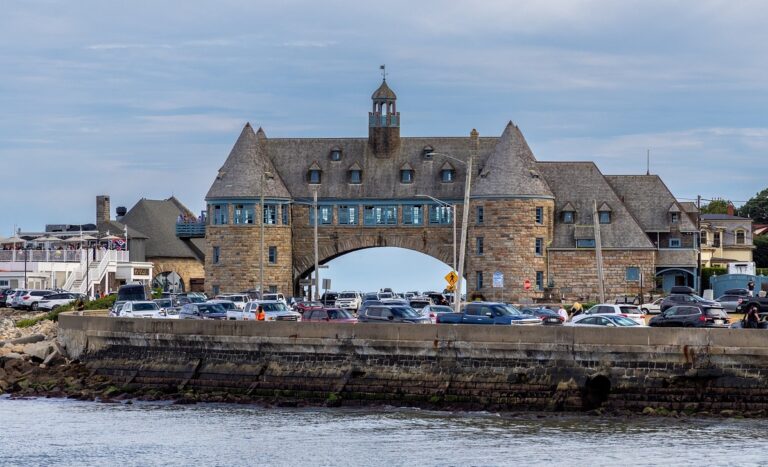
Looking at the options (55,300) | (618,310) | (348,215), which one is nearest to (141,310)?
(618,310)

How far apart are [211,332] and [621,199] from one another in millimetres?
51748

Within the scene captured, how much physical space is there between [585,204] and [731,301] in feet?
78.5

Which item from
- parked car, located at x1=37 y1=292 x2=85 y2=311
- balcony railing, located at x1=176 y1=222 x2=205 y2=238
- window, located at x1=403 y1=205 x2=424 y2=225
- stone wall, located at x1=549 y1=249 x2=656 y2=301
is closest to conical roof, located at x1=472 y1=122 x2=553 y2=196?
window, located at x1=403 y1=205 x2=424 y2=225

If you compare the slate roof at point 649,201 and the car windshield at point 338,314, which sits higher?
the slate roof at point 649,201

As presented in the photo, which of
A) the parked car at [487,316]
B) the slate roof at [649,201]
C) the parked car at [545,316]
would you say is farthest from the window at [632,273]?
the parked car at [487,316]

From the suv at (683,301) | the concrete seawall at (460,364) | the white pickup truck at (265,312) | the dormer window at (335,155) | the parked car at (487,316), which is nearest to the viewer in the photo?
the concrete seawall at (460,364)

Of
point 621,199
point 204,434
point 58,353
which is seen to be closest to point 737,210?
point 621,199

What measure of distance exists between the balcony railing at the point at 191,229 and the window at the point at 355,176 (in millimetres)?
12051

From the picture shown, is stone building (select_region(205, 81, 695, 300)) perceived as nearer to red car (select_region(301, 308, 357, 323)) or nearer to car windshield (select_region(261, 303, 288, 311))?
car windshield (select_region(261, 303, 288, 311))

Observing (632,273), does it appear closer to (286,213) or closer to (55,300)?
(286,213)

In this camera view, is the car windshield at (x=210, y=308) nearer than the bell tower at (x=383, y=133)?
Yes

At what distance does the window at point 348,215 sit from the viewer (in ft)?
326

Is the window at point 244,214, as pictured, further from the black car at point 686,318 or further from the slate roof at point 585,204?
the black car at point 686,318

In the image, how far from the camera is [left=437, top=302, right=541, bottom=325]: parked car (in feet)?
181
